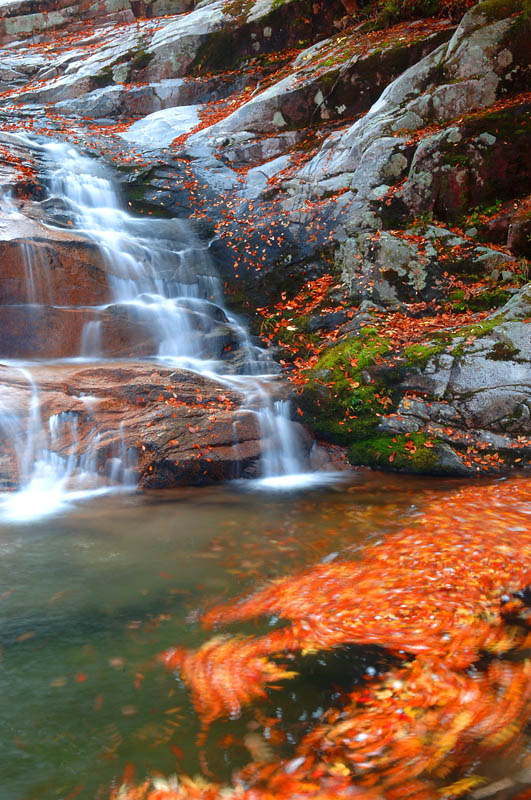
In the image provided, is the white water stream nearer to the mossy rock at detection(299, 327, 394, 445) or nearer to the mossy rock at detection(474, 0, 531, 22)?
the mossy rock at detection(299, 327, 394, 445)

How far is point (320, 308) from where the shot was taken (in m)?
9.88

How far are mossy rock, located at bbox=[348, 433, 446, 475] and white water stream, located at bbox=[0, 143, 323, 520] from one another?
2.92 feet

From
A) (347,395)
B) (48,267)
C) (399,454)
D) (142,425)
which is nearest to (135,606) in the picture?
(142,425)

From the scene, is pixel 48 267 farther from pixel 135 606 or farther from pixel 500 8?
pixel 500 8

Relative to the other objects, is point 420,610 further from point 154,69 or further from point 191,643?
point 154,69

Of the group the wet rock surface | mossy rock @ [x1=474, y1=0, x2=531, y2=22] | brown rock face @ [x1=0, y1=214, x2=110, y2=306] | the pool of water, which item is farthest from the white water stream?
mossy rock @ [x1=474, y1=0, x2=531, y2=22]

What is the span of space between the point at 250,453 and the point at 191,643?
4.22m

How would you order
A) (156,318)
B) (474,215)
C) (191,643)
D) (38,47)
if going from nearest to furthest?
1. (191,643)
2. (474,215)
3. (156,318)
4. (38,47)

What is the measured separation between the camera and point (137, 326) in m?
9.75

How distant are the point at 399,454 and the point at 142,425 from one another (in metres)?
3.79

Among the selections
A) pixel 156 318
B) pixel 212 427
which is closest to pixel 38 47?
pixel 156 318

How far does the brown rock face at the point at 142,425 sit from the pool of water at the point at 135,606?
470 millimetres

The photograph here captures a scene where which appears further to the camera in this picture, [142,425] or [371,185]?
[371,185]

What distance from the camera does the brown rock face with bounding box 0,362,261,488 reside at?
6.72 metres
